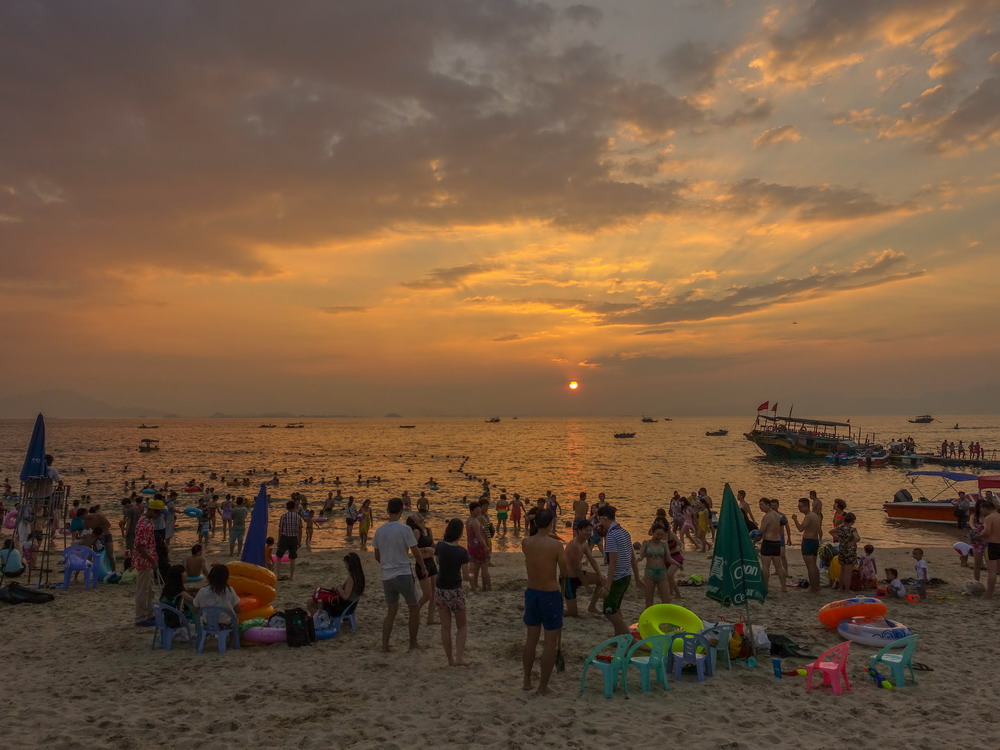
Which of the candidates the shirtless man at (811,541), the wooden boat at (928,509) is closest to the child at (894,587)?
the shirtless man at (811,541)

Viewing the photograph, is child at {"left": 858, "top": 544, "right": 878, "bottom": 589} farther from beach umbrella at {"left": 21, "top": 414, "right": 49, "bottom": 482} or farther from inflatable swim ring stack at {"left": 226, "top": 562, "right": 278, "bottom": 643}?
beach umbrella at {"left": 21, "top": 414, "right": 49, "bottom": 482}

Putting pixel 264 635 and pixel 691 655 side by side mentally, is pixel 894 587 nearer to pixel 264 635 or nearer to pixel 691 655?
pixel 691 655

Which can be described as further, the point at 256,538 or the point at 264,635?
the point at 256,538

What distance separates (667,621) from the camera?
7.52 meters

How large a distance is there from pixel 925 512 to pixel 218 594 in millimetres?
28437

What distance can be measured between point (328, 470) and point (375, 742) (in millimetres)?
56138

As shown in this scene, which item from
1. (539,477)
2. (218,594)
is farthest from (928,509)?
(539,477)

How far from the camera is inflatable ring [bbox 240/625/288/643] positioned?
8.11 meters

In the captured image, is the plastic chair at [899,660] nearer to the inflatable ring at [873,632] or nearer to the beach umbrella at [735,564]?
the inflatable ring at [873,632]

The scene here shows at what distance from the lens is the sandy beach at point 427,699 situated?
5.52m

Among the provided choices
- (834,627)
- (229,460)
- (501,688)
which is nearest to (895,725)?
(834,627)

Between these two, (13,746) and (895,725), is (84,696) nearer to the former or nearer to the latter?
(13,746)

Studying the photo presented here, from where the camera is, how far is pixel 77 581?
11.9 meters

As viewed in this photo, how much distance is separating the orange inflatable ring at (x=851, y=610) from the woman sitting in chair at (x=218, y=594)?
841 centimetres
